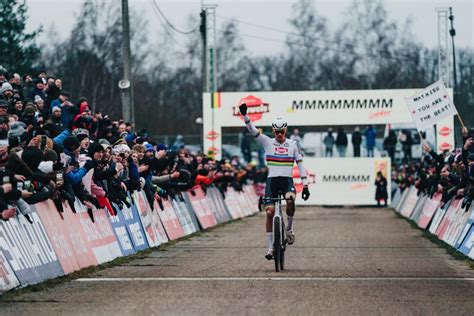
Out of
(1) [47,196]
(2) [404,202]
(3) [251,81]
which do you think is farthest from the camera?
(3) [251,81]

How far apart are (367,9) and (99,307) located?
3454 inches

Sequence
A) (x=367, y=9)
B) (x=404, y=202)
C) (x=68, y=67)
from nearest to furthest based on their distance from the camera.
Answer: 1. (x=404, y=202)
2. (x=68, y=67)
3. (x=367, y=9)

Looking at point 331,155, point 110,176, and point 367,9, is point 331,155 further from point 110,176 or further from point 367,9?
point 367,9

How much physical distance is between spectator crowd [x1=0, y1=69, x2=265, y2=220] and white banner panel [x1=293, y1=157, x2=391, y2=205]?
23.2 meters

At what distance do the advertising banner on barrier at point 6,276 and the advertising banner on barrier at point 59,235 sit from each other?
178 centimetres

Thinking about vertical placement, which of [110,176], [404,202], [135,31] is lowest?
[404,202]

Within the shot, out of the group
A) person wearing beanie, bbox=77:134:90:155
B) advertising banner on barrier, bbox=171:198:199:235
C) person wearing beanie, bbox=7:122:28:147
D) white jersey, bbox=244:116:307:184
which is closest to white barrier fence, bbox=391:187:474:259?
white jersey, bbox=244:116:307:184

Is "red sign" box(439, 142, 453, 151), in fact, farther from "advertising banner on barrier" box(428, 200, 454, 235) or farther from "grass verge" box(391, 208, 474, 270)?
"advertising banner on barrier" box(428, 200, 454, 235)

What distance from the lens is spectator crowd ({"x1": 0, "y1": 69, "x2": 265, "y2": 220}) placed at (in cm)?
1483

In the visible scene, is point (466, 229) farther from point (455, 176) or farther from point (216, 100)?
point (216, 100)

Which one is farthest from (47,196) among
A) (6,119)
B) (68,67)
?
(68,67)

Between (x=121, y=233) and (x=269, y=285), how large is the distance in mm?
A: 6045

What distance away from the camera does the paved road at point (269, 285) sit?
12180 mm

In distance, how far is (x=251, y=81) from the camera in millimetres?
105938
